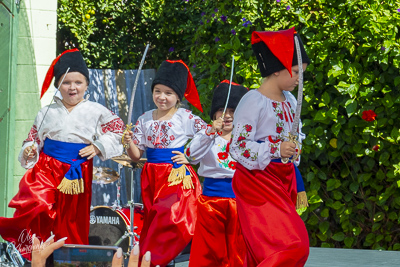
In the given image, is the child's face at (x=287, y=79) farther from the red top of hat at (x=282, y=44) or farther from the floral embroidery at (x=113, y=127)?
the floral embroidery at (x=113, y=127)

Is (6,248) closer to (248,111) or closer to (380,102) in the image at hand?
(248,111)

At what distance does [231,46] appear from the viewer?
6285 mm

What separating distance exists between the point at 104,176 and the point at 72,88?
7.34 ft

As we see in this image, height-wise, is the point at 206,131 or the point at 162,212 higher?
the point at 206,131

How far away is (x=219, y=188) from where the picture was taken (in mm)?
4852

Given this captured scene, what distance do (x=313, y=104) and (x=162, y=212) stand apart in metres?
1.92

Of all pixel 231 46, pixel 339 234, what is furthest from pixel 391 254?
pixel 231 46

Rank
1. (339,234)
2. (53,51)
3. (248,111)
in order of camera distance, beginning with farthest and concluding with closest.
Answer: (53,51), (339,234), (248,111)

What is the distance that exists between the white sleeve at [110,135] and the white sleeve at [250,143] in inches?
58.7

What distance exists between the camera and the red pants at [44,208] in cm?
464

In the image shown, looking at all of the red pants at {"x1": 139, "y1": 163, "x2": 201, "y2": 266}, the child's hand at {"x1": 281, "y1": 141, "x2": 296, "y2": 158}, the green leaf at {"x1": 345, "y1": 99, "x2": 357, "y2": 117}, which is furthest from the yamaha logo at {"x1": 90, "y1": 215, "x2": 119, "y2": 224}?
the child's hand at {"x1": 281, "y1": 141, "x2": 296, "y2": 158}

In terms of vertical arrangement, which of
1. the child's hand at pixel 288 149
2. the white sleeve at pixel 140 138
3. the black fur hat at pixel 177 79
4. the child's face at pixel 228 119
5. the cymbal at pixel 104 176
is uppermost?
the black fur hat at pixel 177 79

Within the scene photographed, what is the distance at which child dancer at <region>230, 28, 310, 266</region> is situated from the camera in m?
3.35

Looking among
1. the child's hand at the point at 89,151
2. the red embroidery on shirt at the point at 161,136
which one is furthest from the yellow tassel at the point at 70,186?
the red embroidery on shirt at the point at 161,136
